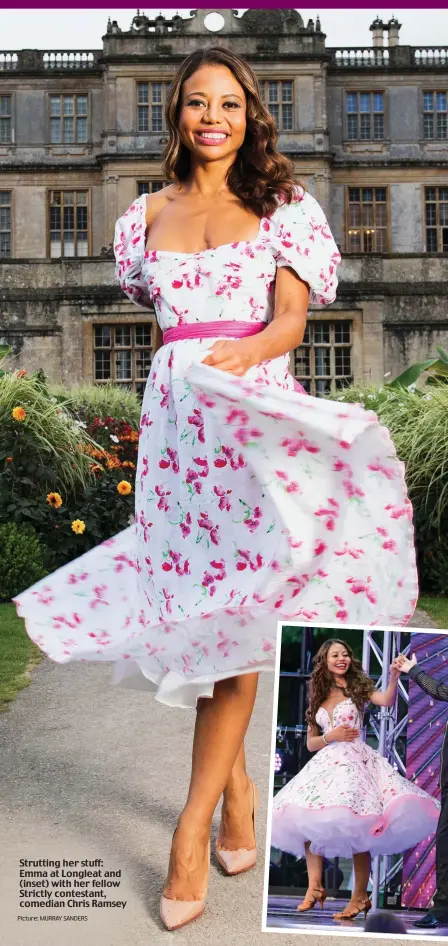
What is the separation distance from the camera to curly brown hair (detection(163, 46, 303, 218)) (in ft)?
8.13

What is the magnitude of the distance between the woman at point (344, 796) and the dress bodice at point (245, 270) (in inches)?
32.1

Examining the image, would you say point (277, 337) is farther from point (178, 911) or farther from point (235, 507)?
point (178, 911)

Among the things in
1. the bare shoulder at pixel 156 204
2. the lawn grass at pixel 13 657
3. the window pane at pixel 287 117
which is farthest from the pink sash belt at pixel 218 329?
the window pane at pixel 287 117

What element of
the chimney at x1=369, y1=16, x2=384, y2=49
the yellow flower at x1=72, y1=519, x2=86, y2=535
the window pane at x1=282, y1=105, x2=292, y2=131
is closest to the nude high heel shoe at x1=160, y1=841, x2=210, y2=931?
the yellow flower at x1=72, y1=519, x2=86, y2=535

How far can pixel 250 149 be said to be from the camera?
258 centimetres

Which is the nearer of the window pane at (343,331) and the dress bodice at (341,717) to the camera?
the dress bodice at (341,717)

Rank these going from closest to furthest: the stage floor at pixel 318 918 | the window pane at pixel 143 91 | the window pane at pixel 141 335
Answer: the stage floor at pixel 318 918 → the window pane at pixel 141 335 → the window pane at pixel 143 91

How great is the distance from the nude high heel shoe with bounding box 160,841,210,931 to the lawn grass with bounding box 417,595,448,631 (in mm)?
4089

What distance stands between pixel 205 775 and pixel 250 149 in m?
1.49

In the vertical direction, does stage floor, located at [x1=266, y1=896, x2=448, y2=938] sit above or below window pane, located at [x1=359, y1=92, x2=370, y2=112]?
below

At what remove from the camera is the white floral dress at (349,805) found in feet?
A: 6.47

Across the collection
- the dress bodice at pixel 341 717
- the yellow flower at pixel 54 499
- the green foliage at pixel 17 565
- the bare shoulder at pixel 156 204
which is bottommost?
the dress bodice at pixel 341 717

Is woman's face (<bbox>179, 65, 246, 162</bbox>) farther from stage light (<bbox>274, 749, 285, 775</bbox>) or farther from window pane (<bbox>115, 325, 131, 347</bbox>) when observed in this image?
window pane (<bbox>115, 325, 131, 347</bbox>)

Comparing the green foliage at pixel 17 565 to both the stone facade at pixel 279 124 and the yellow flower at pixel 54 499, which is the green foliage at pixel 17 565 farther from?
the stone facade at pixel 279 124
